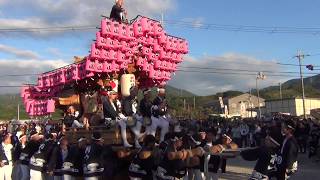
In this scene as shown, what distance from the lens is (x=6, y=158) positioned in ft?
42.8

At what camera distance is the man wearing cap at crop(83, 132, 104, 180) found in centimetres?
968

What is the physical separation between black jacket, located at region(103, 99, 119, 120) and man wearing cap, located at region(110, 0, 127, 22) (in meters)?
5.16

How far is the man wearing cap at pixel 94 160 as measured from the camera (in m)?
9.68

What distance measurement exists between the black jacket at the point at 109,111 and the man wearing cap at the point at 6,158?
328 centimetres

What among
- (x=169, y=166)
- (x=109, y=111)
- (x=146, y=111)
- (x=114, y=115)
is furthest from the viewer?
(x=109, y=111)

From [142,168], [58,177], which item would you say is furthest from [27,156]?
[142,168]

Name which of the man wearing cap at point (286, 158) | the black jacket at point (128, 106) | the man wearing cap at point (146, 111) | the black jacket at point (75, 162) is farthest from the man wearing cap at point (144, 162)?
the black jacket at point (128, 106)

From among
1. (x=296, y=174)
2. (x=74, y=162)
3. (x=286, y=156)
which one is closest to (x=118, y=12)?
(x=74, y=162)

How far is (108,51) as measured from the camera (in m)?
15.5

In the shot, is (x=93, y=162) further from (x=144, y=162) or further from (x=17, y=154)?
(x=17, y=154)

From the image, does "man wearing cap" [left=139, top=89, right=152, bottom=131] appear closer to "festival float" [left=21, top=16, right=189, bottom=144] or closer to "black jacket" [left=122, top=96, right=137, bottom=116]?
"black jacket" [left=122, top=96, right=137, bottom=116]

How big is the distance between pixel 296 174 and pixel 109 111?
739cm

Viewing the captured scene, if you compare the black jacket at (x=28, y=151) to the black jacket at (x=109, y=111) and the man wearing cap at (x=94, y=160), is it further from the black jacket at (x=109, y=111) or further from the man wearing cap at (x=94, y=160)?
the man wearing cap at (x=94, y=160)

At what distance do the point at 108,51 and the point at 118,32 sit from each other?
2.34ft
